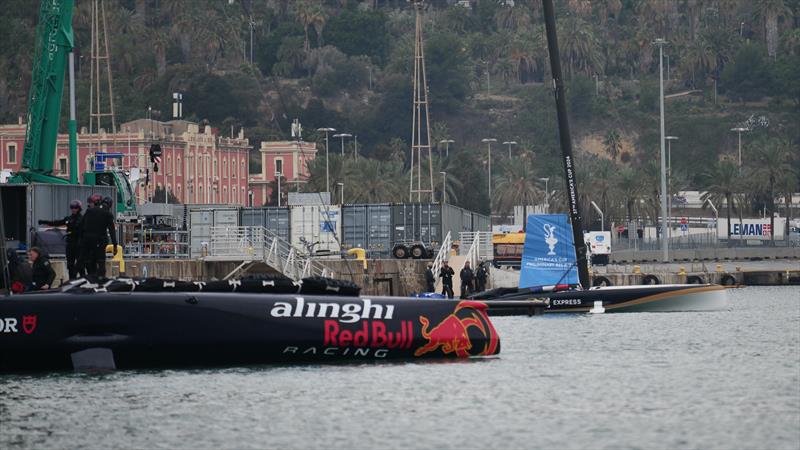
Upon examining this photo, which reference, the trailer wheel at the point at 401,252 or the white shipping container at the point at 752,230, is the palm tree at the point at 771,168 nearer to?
the white shipping container at the point at 752,230

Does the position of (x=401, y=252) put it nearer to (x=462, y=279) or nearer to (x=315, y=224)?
(x=462, y=279)

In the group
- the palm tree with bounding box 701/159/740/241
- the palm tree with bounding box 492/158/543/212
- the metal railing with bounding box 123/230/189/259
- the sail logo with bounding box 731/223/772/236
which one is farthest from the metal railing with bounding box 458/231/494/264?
the palm tree with bounding box 492/158/543/212

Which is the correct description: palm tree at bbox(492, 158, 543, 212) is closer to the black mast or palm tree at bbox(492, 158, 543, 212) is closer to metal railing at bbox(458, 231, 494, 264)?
metal railing at bbox(458, 231, 494, 264)

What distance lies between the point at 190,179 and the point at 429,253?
99.3m

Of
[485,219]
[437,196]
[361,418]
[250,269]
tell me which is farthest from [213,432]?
[437,196]

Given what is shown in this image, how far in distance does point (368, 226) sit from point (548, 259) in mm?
43942

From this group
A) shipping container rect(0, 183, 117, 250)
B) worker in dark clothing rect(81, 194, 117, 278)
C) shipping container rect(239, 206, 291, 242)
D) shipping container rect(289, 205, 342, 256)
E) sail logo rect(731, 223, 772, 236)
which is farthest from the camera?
sail logo rect(731, 223, 772, 236)

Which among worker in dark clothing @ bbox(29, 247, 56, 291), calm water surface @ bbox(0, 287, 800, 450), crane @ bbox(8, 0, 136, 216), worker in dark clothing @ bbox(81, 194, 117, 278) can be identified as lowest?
calm water surface @ bbox(0, 287, 800, 450)

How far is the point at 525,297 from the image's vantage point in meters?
46.4

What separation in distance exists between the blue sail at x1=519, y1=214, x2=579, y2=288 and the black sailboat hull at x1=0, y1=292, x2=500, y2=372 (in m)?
21.2

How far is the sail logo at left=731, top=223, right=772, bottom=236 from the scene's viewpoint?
488ft

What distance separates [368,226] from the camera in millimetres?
92562

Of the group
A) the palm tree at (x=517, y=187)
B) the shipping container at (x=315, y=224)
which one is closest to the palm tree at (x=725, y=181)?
the palm tree at (x=517, y=187)

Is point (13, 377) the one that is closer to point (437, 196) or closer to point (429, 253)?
point (429, 253)
